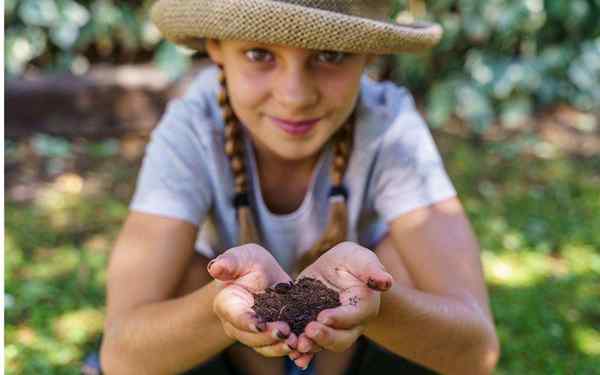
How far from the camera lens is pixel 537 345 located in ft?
9.46

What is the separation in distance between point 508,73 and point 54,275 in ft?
8.80

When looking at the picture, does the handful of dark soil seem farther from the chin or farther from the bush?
the bush

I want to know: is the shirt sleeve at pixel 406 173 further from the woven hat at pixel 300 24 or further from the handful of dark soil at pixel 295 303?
the handful of dark soil at pixel 295 303

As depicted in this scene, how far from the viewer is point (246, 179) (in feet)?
7.64

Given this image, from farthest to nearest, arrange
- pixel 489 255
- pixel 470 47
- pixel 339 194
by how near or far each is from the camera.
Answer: pixel 470 47 → pixel 489 255 → pixel 339 194

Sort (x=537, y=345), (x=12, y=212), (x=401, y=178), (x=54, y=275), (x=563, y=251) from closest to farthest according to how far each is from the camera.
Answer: (x=401, y=178) < (x=537, y=345) < (x=54, y=275) < (x=563, y=251) < (x=12, y=212)

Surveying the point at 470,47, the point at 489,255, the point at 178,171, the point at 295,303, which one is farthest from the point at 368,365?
the point at 470,47

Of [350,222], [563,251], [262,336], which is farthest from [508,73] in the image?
[262,336]

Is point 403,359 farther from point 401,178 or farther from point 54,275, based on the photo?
point 54,275

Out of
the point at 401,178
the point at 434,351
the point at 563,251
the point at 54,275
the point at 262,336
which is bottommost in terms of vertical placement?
the point at 563,251

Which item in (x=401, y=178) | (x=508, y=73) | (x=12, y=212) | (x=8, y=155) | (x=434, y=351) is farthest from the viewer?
(x=508, y=73)

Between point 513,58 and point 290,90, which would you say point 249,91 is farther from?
point 513,58

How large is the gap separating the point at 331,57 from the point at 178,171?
51 cm

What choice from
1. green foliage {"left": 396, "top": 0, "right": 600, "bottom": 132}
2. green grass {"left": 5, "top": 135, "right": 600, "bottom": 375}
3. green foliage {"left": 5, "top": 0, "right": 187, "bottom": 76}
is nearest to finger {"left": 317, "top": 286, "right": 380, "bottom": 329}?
green grass {"left": 5, "top": 135, "right": 600, "bottom": 375}
